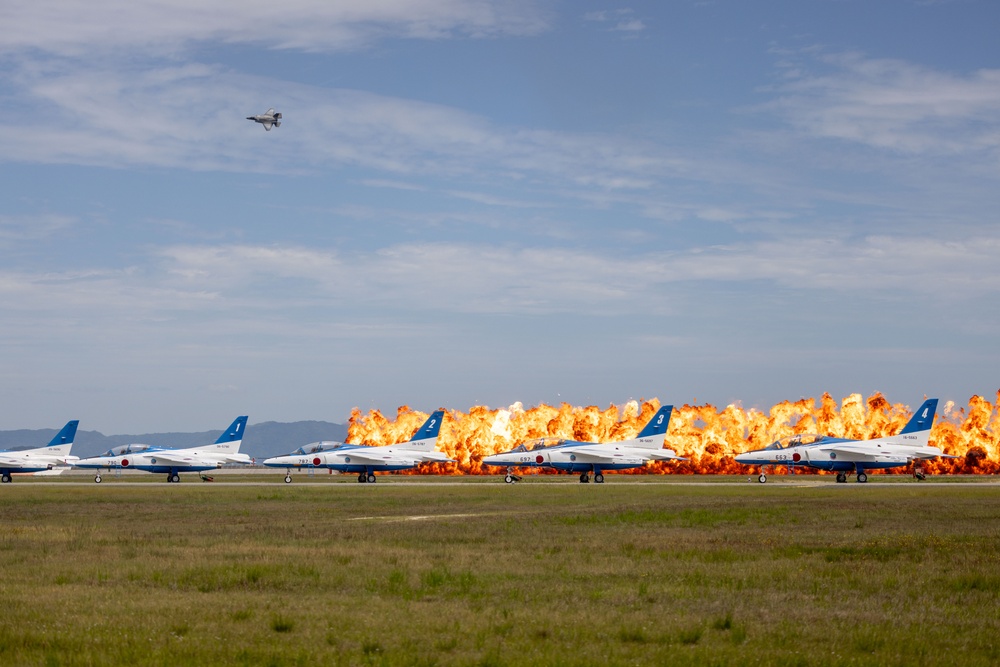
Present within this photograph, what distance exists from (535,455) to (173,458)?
2808cm

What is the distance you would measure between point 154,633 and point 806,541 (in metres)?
16.7

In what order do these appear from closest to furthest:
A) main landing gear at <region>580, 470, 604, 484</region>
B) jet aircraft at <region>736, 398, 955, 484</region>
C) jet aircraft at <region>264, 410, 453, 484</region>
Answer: main landing gear at <region>580, 470, 604, 484</region> < jet aircraft at <region>736, 398, 955, 484</region> < jet aircraft at <region>264, 410, 453, 484</region>

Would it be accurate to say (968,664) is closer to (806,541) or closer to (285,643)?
(285,643)

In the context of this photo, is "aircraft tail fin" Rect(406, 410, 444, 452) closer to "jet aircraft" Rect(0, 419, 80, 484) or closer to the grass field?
"jet aircraft" Rect(0, 419, 80, 484)

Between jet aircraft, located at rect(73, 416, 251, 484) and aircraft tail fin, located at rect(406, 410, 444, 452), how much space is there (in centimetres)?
1322

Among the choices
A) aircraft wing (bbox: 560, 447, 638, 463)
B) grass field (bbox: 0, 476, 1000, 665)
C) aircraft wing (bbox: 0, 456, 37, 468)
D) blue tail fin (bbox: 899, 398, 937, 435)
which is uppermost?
blue tail fin (bbox: 899, 398, 937, 435)

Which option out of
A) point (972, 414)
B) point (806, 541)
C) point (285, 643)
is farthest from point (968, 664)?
point (972, 414)

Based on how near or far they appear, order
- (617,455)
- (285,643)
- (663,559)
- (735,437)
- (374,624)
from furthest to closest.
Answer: (735,437), (617,455), (663,559), (374,624), (285,643)

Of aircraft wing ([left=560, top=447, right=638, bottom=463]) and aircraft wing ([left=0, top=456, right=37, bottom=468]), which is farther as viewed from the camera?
aircraft wing ([left=0, top=456, right=37, bottom=468])

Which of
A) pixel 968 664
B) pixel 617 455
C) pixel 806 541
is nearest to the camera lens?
pixel 968 664

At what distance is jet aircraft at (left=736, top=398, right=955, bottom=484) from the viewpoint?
249 feet

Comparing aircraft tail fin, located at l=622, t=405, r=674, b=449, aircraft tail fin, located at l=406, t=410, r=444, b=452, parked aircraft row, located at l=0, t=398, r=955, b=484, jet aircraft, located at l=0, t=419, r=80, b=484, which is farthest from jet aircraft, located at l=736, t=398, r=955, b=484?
jet aircraft, located at l=0, t=419, r=80, b=484

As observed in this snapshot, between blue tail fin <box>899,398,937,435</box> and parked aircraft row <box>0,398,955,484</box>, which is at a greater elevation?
blue tail fin <box>899,398,937,435</box>

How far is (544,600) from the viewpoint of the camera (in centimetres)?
1623
